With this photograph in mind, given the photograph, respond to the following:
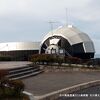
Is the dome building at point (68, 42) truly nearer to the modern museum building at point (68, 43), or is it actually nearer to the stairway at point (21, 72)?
the modern museum building at point (68, 43)

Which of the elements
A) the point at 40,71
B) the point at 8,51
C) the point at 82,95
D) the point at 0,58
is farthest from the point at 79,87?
the point at 8,51

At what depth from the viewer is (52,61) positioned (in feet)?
99.6

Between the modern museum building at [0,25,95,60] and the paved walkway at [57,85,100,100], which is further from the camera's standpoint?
the modern museum building at [0,25,95,60]

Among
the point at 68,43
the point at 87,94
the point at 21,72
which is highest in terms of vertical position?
the point at 68,43

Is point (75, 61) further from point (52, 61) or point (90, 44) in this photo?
point (90, 44)

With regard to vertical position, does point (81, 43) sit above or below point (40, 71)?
above

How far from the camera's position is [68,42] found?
50.3 metres

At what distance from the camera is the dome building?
164ft

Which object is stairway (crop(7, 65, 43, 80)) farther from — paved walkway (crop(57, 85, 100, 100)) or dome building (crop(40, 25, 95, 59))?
dome building (crop(40, 25, 95, 59))

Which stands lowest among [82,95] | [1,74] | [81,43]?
[82,95]

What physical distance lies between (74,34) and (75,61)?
19.1 m

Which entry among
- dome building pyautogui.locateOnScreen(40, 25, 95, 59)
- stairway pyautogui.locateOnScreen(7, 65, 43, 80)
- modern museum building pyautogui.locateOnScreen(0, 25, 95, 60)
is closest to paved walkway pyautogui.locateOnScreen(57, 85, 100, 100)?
stairway pyautogui.locateOnScreen(7, 65, 43, 80)

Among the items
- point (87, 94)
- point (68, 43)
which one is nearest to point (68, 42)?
point (68, 43)

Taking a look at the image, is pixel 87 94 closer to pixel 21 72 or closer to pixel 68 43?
pixel 21 72
